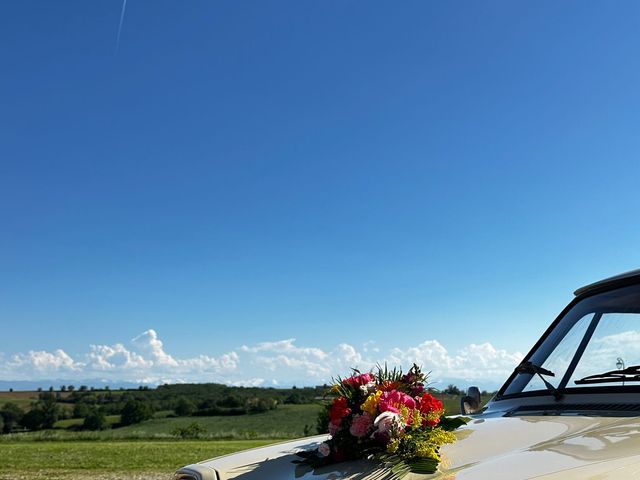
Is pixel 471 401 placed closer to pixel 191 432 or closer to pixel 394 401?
pixel 394 401

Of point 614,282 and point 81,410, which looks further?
point 81,410

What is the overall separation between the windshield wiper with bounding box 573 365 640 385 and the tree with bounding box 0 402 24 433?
78.6 meters

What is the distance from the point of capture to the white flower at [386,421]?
2551 millimetres

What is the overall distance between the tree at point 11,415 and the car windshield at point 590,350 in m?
78.1

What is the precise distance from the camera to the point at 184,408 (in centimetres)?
8394

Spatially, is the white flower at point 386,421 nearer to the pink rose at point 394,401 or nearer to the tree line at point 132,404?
the pink rose at point 394,401

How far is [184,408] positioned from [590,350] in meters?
85.8

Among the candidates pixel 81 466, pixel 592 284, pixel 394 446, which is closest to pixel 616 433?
pixel 394 446

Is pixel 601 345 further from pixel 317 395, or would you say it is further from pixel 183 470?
pixel 183 470

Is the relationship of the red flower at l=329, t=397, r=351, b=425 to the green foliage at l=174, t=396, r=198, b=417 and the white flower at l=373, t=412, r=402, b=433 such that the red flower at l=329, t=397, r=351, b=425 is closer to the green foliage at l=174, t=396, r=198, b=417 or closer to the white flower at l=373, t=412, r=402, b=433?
the white flower at l=373, t=412, r=402, b=433

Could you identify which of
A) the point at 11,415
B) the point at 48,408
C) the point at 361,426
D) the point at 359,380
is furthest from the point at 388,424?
the point at 11,415

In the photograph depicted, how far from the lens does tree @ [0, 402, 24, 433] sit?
71775 mm

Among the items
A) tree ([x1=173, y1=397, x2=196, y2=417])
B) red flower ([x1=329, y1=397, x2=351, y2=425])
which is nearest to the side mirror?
red flower ([x1=329, y1=397, x2=351, y2=425])

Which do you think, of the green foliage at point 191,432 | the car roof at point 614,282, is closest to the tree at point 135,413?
the green foliage at point 191,432
